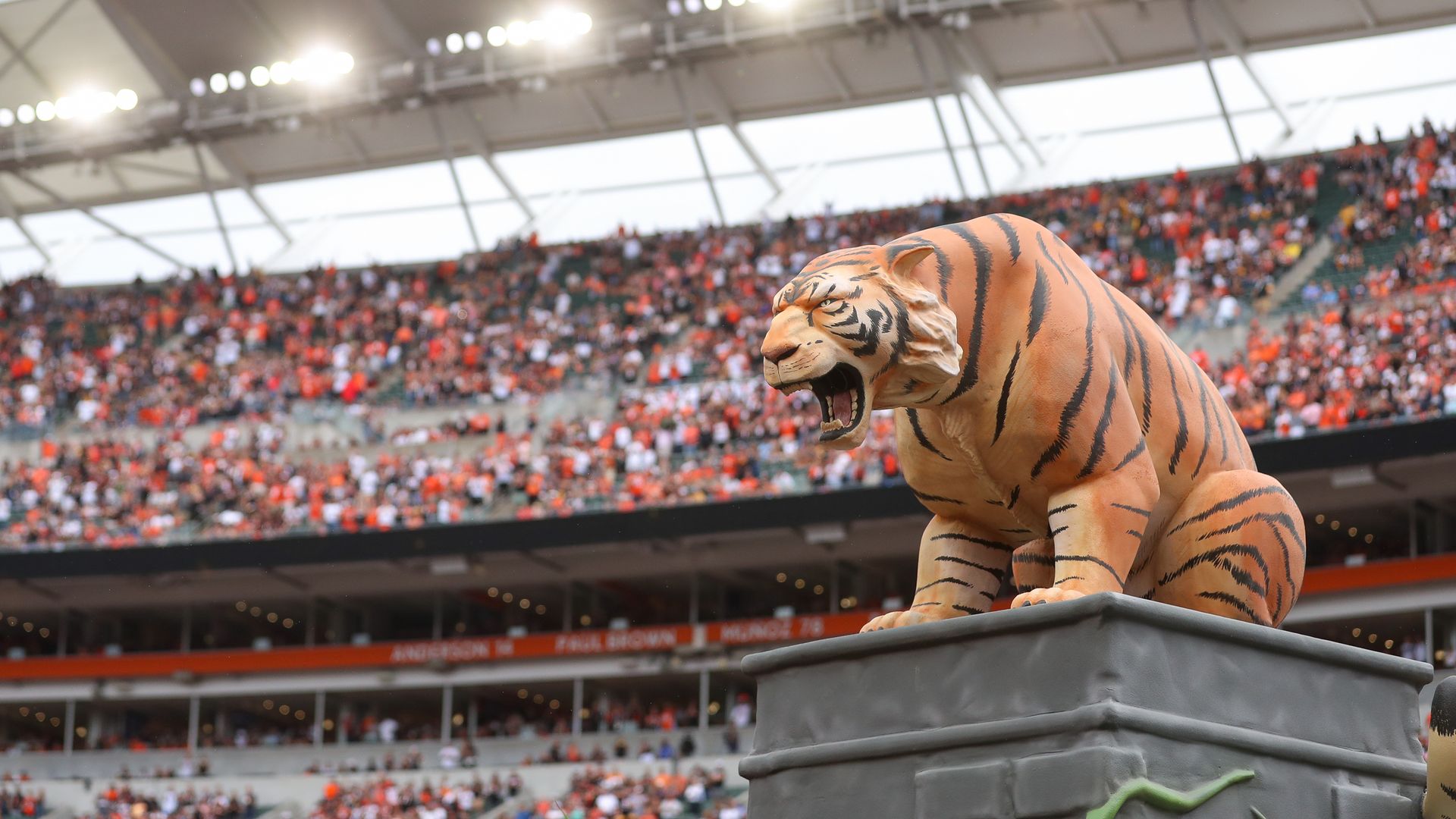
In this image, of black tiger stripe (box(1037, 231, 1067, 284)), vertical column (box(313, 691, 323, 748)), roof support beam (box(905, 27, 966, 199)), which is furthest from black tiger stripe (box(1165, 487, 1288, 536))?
vertical column (box(313, 691, 323, 748))

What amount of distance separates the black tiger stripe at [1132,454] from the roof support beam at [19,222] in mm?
36854

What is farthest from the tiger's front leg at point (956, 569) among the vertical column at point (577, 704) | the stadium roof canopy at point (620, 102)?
the stadium roof canopy at point (620, 102)

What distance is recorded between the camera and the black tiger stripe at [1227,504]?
502 cm

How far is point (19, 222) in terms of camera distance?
38.0 meters

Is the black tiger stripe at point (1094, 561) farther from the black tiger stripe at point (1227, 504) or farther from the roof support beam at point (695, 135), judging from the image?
the roof support beam at point (695, 135)

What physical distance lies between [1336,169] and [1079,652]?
86.0 feet

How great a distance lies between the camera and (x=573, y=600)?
2941 cm

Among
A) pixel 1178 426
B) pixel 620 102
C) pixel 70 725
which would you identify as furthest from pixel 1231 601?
pixel 70 725

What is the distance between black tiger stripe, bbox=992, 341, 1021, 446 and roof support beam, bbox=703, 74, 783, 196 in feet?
90.5

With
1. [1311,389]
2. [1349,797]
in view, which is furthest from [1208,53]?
[1349,797]

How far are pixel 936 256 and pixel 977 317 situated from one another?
0.67 feet

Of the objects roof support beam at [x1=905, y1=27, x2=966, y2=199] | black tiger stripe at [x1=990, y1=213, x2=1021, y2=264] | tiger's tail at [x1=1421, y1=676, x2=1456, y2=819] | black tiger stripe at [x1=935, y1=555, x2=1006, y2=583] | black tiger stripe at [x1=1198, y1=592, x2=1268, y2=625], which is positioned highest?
roof support beam at [x1=905, y1=27, x2=966, y2=199]

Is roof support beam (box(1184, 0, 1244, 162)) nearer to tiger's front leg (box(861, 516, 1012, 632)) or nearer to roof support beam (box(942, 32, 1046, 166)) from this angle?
roof support beam (box(942, 32, 1046, 166))

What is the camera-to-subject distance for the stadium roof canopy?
29.8 m
